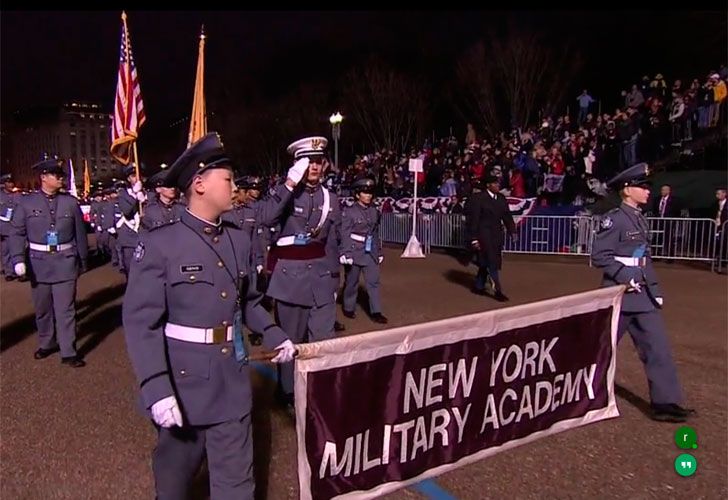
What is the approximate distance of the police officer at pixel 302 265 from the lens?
530cm

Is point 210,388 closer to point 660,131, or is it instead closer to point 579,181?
point 579,181

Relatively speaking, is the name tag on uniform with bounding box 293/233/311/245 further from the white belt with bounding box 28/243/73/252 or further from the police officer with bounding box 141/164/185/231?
the police officer with bounding box 141/164/185/231

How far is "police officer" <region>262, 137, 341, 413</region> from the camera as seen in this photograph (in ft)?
17.4

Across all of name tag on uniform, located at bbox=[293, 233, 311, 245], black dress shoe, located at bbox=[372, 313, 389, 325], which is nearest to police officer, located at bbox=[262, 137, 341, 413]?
name tag on uniform, located at bbox=[293, 233, 311, 245]

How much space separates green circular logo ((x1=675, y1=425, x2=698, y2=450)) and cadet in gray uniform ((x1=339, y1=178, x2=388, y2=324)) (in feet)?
16.0

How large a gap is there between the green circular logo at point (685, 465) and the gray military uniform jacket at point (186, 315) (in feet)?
9.15

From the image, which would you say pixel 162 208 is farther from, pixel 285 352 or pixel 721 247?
pixel 721 247

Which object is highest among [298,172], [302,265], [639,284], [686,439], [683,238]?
[298,172]

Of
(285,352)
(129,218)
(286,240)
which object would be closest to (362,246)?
(286,240)

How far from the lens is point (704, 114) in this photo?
1805 centimetres

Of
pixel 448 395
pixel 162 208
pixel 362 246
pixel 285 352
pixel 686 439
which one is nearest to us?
pixel 285 352

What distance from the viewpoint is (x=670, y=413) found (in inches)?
199

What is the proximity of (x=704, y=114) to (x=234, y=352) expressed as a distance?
18.2 metres

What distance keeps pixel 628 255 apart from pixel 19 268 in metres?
5.77
